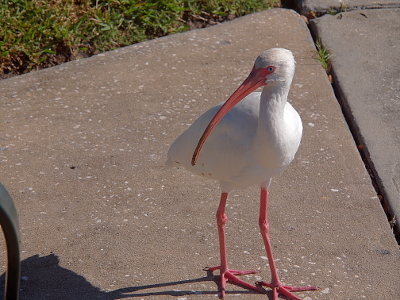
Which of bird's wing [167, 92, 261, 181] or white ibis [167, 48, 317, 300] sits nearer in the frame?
white ibis [167, 48, 317, 300]

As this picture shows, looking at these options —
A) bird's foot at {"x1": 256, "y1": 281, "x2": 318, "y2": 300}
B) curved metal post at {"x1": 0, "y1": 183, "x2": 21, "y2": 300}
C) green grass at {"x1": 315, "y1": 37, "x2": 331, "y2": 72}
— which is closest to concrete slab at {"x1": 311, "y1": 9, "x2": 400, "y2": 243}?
green grass at {"x1": 315, "y1": 37, "x2": 331, "y2": 72}

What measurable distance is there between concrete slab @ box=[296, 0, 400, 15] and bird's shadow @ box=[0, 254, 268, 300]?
3866 mm

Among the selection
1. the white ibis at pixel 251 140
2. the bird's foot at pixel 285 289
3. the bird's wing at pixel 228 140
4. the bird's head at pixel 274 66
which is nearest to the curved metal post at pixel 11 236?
the white ibis at pixel 251 140

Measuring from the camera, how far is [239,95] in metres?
2.89

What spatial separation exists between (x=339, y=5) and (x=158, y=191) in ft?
11.4

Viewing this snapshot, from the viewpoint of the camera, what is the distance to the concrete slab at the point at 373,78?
4.27 meters

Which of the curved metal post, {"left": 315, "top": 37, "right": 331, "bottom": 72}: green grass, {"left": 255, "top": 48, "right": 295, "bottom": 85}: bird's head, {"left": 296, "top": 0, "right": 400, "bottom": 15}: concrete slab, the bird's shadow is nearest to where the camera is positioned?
the curved metal post

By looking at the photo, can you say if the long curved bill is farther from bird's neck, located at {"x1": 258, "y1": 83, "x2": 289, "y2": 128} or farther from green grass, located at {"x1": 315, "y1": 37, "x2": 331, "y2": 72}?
green grass, located at {"x1": 315, "y1": 37, "x2": 331, "y2": 72}

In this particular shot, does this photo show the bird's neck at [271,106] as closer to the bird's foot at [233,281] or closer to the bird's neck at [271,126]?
the bird's neck at [271,126]

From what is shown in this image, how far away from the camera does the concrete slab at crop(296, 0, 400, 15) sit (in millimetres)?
6273

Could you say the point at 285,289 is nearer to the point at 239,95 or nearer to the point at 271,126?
the point at 271,126

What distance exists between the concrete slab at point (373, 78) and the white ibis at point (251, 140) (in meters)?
1.17

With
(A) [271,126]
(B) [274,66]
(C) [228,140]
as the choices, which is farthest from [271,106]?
(C) [228,140]

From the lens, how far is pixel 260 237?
12.0 ft
